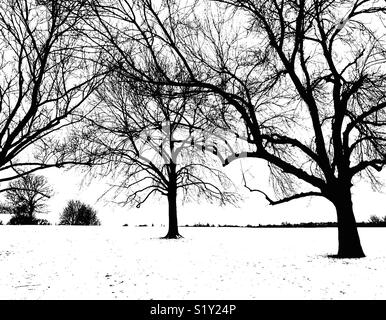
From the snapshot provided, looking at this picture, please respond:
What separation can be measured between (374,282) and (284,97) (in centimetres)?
736

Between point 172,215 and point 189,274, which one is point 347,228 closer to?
point 189,274

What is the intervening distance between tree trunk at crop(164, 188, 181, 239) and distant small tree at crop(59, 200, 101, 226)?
46804mm

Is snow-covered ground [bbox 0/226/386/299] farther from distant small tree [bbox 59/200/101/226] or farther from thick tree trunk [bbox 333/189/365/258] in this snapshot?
distant small tree [bbox 59/200/101/226]

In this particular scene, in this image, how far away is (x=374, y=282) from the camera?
30.2ft

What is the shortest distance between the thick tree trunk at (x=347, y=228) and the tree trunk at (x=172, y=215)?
456 inches

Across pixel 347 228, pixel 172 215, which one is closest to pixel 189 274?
pixel 347 228

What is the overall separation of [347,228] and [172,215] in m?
12.1

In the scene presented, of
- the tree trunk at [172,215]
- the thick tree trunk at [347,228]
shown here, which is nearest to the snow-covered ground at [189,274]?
the thick tree trunk at [347,228]

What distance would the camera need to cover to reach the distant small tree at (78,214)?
67.4 metres

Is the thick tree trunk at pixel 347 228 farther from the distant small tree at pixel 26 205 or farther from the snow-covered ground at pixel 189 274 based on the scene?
the distant small tree at pixel 26 205
